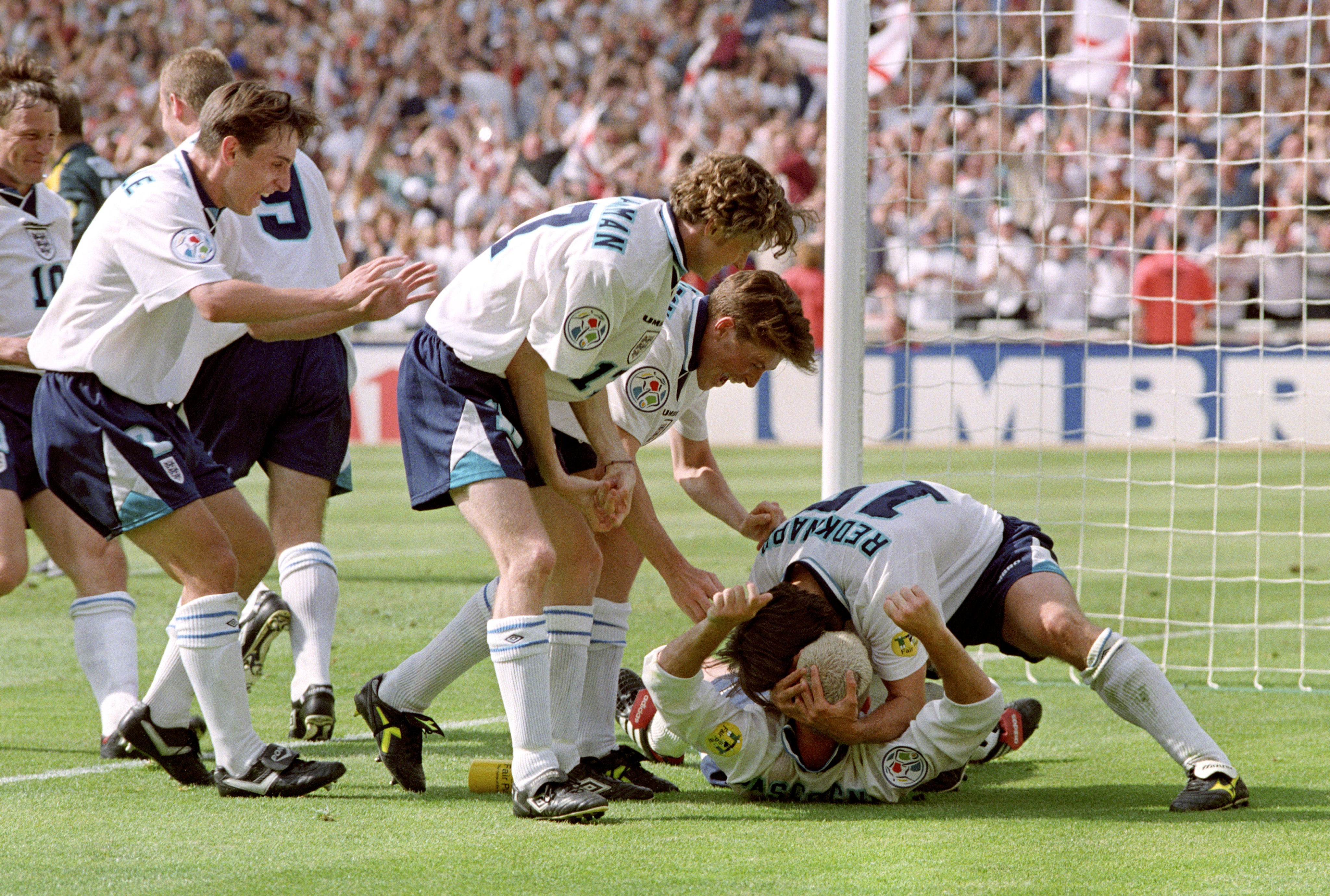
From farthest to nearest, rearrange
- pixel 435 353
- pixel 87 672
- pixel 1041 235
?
pixel 1041 235
pixel 87 672
pixel 435 353

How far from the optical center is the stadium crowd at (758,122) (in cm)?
1627

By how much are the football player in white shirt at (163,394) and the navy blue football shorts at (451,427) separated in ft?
1.10

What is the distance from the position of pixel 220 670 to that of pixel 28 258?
1.89 metres

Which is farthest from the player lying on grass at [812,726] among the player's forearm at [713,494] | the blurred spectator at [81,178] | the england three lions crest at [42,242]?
the blurred spectator at [81,178]

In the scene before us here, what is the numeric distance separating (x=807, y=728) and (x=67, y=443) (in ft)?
6.99

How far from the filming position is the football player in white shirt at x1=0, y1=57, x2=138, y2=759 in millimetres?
4770

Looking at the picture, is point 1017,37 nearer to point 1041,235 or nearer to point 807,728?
point 1041,235

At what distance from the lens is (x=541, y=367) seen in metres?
3.96

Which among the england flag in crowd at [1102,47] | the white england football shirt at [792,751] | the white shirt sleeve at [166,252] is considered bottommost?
the white england football shirt at [792,751]

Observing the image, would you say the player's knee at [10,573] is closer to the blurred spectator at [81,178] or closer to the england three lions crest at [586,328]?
the england three lions crest at [586,328]

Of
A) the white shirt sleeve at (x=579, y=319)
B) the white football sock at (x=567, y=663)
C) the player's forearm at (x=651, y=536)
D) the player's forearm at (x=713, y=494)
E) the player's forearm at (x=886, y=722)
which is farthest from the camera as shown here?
the player's forearm at (x=713, y=494)

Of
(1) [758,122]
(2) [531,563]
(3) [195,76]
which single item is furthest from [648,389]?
(1) [758,122]

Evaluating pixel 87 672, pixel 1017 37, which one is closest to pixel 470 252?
pixel 1017 37

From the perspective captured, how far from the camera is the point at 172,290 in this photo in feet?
12.7
